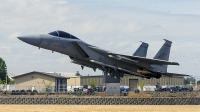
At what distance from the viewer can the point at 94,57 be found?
32.2 meters

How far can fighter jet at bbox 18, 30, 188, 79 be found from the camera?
97.6 ft

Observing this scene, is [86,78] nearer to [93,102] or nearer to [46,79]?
[46,79]

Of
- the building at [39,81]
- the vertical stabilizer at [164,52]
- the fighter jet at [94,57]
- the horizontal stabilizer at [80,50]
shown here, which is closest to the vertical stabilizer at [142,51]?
the vertical stabilizer at [164,52]

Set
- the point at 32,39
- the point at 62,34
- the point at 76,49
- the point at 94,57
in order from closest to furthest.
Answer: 1. the point at 32,39
2. the point at 62,34
3. the point at 76,49
4. the point at 94,57

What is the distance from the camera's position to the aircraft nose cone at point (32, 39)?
28719 millimetres

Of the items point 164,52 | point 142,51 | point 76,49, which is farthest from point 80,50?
point 164,52

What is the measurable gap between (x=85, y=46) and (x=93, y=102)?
5.60m

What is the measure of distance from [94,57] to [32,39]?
5.69 metres

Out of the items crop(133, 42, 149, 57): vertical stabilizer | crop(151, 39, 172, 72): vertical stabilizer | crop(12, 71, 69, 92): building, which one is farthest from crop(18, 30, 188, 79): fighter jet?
crop(12, 71, 69, 92): building

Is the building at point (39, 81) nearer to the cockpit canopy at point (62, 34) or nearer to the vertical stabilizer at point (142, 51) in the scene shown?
the vertical stabilizer at point (142, 51)

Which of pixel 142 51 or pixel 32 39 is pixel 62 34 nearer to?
pixel 32 39

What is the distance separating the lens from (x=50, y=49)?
99.4 feet
